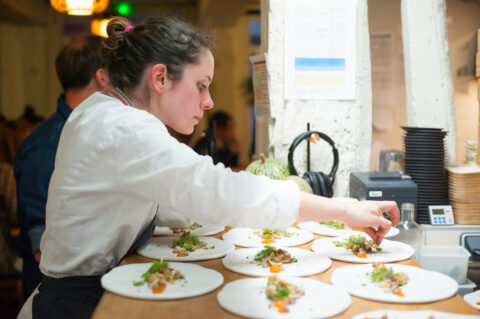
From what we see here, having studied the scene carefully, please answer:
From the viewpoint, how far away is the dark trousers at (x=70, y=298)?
1.72 meters

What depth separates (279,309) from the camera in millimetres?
1302

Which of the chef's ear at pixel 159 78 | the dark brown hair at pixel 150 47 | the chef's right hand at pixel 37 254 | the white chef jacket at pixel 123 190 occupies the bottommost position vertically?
the chef's right hand at pixel 37 254

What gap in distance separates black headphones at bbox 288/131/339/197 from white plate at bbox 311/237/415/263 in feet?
2.63

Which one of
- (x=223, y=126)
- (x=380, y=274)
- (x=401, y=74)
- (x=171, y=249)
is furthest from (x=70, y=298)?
(x=223, y=126)

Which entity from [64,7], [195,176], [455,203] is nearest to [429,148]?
[455,203]

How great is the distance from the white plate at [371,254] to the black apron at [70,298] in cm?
82

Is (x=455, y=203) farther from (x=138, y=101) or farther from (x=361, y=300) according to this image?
(x=138, y=101)

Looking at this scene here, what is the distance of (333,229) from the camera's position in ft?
7.64

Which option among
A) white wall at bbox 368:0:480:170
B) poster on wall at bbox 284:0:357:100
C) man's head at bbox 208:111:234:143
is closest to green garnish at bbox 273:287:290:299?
poster on wall at bbox 284:0:357:100

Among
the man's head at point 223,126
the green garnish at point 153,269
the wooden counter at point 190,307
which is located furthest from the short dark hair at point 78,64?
the man's head at point 223,126

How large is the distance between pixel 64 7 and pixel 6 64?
17.8 ft

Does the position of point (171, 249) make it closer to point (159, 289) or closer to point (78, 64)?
point (159, 289)

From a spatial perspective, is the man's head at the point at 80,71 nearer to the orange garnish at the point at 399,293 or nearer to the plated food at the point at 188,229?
the plated food at the point at 188,229

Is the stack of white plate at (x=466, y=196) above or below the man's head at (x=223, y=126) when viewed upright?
below
